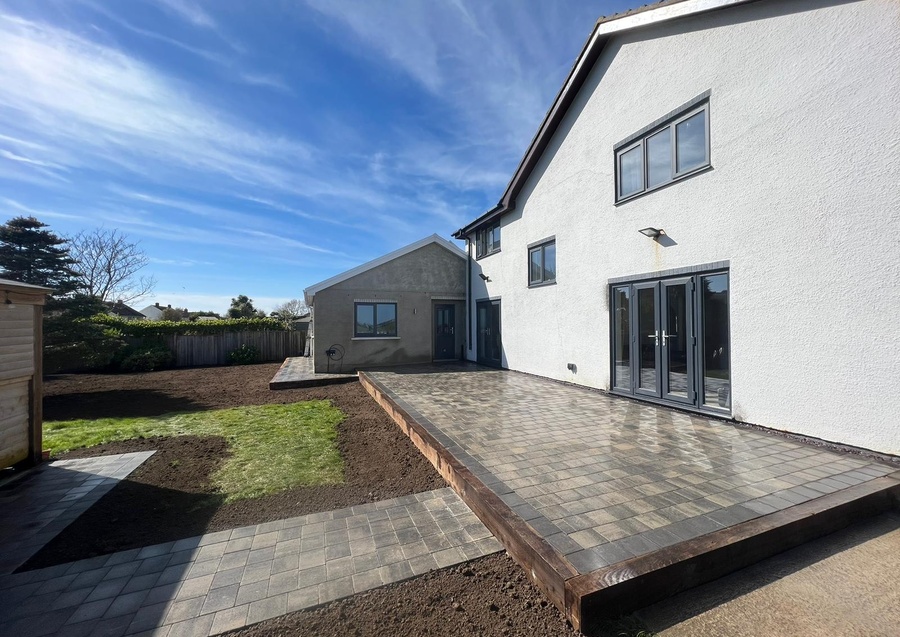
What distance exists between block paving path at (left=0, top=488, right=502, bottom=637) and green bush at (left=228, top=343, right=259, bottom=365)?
16.1 metres

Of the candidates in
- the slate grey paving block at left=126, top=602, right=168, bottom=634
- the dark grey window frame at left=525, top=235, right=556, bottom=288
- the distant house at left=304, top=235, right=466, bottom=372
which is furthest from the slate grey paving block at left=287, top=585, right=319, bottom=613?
the distant house at left=304, top=235, right=466, bottom=372

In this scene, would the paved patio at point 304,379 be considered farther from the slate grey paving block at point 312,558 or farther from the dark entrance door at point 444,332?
the slate grey paving block at point 312,558

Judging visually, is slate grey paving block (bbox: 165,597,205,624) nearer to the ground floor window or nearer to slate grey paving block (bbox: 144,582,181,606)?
slate grey paving block (bbox: 144,582,181,606)

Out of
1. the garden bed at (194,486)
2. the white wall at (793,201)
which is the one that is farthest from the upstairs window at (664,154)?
the garden bed at (194,486)

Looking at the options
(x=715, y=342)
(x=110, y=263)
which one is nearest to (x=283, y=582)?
(x=715, y=342)

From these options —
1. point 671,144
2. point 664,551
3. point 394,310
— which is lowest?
point 664,551

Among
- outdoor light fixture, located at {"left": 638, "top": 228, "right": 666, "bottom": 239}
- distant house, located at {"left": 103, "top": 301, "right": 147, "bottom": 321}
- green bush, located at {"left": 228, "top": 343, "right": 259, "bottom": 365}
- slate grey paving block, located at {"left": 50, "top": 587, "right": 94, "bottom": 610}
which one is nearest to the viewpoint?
slate grey paving block, located at {"left": 50, "top": 587, "right": 94, "bottom": 610}

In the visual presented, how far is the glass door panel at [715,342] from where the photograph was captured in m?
5.51

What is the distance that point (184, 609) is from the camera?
7.22 feet

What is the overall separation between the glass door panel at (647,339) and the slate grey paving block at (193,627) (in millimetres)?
6898

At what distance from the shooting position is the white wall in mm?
3988

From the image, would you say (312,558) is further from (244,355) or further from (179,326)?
(179,326)

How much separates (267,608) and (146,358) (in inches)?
687

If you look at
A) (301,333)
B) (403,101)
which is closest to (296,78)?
(403,101)
